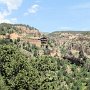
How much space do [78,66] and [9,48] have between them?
81.6m

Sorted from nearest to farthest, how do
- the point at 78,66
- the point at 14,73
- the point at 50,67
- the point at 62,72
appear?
the point at 14,73
the point at 50,67
the point at 62,72
the point at 78,66

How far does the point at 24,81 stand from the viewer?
254 ft

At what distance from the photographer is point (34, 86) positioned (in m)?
77.7

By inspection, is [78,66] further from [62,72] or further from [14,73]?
[14,73]

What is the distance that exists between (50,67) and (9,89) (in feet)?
78.3

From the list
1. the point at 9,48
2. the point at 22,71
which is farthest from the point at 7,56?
the point at 22,71

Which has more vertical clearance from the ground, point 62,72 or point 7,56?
point 7,56

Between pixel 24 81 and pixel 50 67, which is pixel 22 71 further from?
pixel 50 67

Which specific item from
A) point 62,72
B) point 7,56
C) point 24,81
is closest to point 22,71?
point 24,81

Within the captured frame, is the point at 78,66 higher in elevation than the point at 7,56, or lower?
lower

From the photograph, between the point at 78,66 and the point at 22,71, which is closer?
the point at 22,71

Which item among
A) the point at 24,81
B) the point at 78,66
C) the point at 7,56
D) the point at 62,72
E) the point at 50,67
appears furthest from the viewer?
the point at 78,66

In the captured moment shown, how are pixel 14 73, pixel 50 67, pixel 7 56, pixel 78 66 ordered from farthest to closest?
1. pixel 78 66
2. pixel 50 67
3. pixel 7 56
4. pixel 14 73

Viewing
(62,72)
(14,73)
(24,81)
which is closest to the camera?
(24,81)
